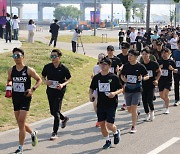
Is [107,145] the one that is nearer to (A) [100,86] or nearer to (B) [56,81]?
(A) [100,86]

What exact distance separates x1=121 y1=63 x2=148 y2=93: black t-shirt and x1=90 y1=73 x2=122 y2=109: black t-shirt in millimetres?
1303

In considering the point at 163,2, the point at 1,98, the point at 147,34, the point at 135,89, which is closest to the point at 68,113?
the point at 1,98

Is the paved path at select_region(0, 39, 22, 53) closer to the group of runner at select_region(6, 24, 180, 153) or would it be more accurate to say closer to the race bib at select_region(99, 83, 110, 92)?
the group of runner at select_region(6, 24, 180, 153)

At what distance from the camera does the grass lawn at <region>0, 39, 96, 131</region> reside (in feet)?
37.8

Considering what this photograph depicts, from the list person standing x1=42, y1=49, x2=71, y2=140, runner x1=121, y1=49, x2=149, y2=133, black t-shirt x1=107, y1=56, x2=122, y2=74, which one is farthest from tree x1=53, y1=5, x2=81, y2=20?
person standing x1=42, y1=49, x2=71, y2=140

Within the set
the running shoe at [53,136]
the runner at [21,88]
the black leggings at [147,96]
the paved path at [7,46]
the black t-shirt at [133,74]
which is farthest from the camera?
the paved path at [7,46]

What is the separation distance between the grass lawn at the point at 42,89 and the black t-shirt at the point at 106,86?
291cm

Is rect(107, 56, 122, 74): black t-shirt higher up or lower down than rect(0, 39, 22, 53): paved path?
higher up

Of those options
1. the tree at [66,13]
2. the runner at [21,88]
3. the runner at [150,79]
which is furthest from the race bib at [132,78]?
the tree at [66,13]

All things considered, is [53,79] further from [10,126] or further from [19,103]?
[10,126]

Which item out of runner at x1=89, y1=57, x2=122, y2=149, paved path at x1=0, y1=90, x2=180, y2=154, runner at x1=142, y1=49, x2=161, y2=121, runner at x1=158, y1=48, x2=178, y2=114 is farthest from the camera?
runner at x1=158, y1=48, x2=178, y2=114

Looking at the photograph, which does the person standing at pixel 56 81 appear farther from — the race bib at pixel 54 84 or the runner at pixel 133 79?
the runner at pixel 133 79

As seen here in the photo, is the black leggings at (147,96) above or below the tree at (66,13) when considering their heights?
below

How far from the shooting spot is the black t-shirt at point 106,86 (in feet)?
27.1
